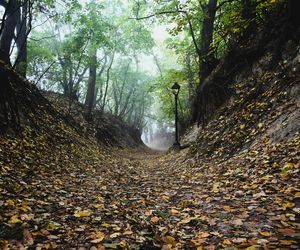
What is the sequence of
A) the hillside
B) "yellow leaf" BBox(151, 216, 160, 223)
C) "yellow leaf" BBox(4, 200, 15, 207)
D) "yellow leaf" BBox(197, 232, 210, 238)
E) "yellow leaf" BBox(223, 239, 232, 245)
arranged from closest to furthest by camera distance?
"yellow leaf" BBox(223, 239, 232, 245)
the hillside
"yellow leaf" BBox(197, 232, 210, 238)
"yellow leaf" BBox(4, 200, 15, 207)
"yellow leaf" BBox(151, 216, 160, 223)

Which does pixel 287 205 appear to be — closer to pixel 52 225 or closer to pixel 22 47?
pixel 52 225

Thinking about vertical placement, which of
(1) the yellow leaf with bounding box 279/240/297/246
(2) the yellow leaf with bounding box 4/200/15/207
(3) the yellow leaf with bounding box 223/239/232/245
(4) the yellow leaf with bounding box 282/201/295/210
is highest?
(2) the yellow leaf with bounding box 4/200/15/207

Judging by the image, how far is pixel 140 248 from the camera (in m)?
2.96

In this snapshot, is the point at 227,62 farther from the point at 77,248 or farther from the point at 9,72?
the point at 77,248

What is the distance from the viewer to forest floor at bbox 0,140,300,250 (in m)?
3.03

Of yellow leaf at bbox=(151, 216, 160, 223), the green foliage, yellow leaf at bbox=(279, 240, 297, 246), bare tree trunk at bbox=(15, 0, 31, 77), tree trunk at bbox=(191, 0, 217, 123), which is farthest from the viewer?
the green foliage

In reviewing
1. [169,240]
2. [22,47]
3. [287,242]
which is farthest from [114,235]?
[22,47]

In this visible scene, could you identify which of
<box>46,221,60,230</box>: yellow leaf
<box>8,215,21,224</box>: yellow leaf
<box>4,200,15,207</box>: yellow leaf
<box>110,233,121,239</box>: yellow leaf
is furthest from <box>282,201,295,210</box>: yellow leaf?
<box>4,200,15,207</box>: yellow leaf

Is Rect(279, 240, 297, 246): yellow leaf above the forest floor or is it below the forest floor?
below

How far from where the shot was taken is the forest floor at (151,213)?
3.03 m

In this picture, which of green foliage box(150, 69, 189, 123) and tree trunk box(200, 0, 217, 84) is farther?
green foliage box(150, 69, 189, 123)

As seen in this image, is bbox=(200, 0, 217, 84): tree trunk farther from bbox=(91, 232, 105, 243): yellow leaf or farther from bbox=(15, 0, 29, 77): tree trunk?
bbox=(91, 232, 105, 243): yellow leaf

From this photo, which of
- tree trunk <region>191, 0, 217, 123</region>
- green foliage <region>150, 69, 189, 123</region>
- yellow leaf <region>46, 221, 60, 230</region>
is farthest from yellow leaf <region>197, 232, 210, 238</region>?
green foliage <region>150, 69, 189, 123</region>

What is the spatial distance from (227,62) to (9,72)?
7.76 meters
